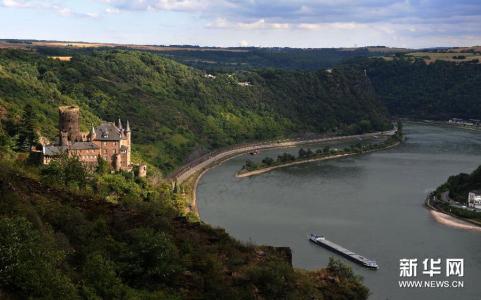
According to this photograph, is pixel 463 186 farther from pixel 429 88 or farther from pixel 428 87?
pixel 428 87

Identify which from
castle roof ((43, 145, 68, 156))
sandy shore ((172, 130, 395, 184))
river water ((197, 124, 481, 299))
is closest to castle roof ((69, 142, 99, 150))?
castle roof ((43, 145, 68, 156))

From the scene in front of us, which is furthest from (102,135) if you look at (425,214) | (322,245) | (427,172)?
(427,172)

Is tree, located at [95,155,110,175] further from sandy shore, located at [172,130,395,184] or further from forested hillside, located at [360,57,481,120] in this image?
forested hillside, located at [360,57,481,120]

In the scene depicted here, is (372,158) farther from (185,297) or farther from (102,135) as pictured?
(185,297)

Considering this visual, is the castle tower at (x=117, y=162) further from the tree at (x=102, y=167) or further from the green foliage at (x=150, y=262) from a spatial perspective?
the green foliage at (x=150, y=262)

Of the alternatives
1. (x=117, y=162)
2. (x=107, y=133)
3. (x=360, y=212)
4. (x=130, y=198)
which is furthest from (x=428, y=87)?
(x=130, y=198)

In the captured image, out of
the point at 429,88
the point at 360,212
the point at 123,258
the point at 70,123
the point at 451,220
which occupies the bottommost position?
the point at 360,212

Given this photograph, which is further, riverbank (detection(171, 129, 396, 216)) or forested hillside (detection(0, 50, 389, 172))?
forested hillside (detection(0, 50, 389, 172))
